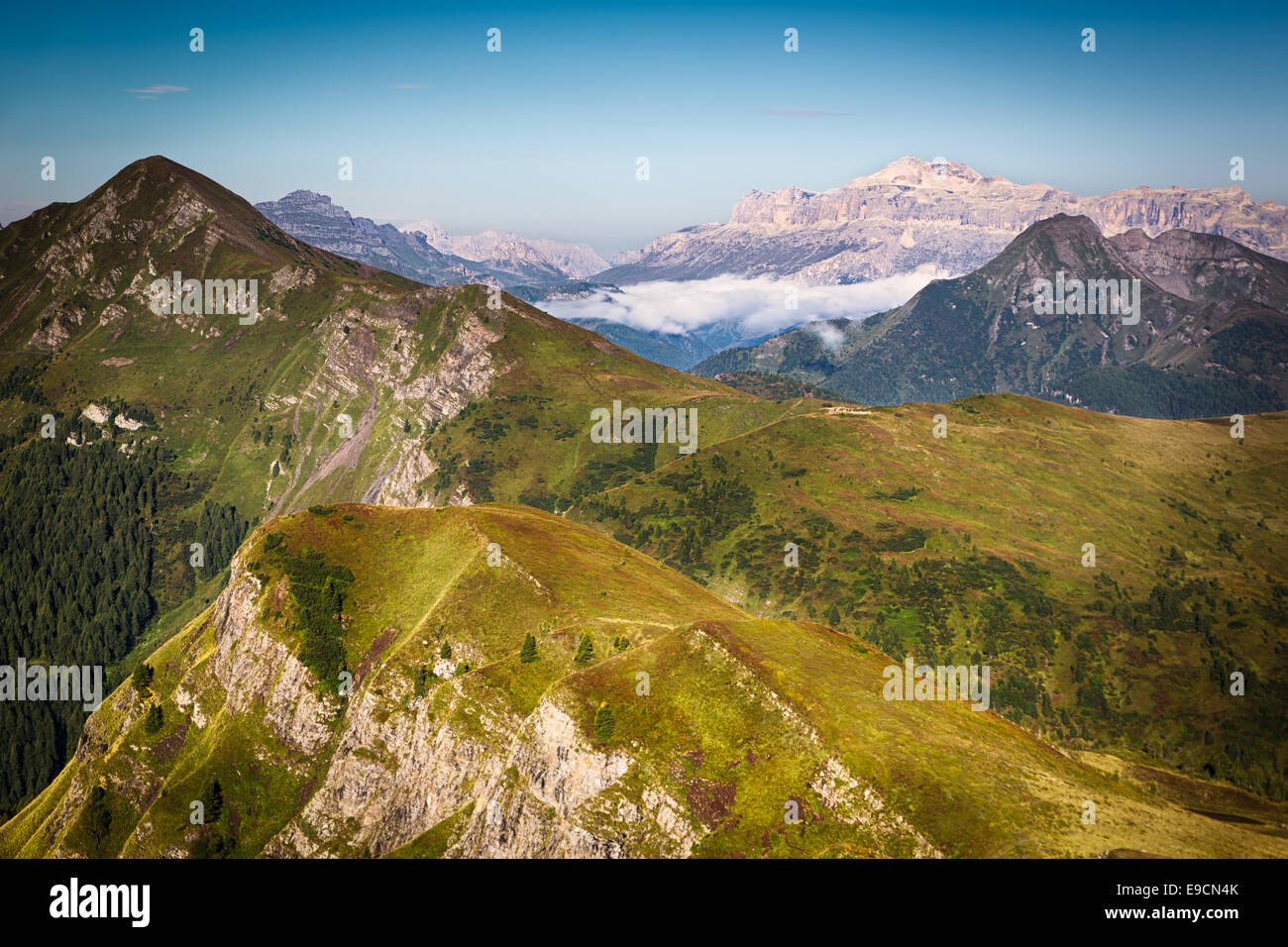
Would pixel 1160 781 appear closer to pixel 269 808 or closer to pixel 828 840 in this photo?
pixel 828 840

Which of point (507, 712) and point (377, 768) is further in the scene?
point (377, 768)

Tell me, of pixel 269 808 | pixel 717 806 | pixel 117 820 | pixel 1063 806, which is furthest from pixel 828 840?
pixel 117 820

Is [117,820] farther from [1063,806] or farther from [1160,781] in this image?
[1160,781]
